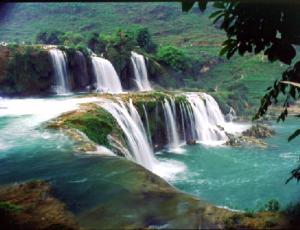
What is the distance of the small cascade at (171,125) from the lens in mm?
20859

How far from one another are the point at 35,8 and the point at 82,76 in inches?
2056

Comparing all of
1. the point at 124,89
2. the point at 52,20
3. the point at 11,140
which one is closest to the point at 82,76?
the point at 124,89

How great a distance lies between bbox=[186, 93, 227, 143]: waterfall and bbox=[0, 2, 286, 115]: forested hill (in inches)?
513

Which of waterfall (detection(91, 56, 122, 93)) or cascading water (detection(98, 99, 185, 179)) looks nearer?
cascading water (detection(98, 99, 185, 179))

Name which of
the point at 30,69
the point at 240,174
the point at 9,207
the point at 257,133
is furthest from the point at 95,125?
the point at 257,133

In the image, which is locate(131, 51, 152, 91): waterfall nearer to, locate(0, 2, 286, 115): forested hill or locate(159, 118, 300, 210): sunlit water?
locate(159, 118, 300, 210): sunlit water

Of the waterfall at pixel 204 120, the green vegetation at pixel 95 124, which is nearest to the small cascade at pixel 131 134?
the green vegetation at pixel 95 124

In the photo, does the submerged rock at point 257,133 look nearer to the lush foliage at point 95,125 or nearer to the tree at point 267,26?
the lush foliage at point 95,125

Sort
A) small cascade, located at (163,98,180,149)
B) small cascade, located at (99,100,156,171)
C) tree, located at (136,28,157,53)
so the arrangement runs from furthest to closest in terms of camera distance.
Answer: tree, located at (136,28,157,53)
small cascade, located at (163,98,180,149)
small cascade, located at (99,100,156,171)

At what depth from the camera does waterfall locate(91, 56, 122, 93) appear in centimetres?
2625

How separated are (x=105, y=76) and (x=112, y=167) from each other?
20.1 metres

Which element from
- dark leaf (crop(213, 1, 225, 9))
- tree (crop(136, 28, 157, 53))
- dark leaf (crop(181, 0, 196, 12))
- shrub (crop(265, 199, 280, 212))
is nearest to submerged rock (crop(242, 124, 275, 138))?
shrub (crop(265, 199, 280, 212))

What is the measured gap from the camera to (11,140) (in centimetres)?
1121

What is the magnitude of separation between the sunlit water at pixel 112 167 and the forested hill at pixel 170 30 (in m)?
20.5
